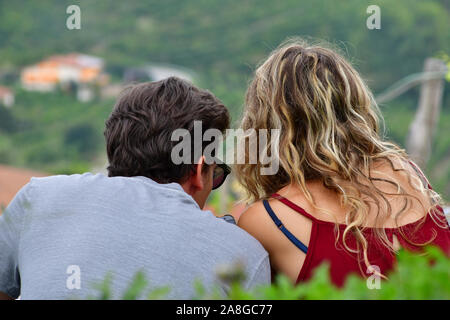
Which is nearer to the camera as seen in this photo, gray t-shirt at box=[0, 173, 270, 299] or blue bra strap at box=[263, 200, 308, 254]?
gray t-shirt at box=[0, 173, 270, 299]

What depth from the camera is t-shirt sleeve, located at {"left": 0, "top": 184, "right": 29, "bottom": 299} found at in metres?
1.33

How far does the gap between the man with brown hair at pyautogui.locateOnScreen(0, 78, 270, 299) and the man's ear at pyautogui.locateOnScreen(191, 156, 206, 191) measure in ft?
0.25

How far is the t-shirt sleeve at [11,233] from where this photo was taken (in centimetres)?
133

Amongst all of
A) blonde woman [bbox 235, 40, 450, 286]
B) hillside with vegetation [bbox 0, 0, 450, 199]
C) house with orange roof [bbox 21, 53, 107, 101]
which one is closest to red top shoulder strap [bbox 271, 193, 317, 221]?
blonde woman [bbox 235, 40, 450, 286]

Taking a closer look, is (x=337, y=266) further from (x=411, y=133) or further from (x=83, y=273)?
(x=411, y=133)

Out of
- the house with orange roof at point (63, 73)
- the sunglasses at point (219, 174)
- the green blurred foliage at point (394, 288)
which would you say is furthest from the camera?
the house with orange roof at point (63, 73)

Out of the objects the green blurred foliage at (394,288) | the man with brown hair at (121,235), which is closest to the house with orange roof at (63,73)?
the man with brown hair at (121,235)

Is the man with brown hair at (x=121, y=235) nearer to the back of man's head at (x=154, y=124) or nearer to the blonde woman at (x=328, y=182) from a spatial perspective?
the back of man's head at (x=154, y=124)

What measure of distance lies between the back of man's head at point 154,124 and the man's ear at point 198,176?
0.02 meters

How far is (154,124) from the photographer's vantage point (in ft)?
4.88

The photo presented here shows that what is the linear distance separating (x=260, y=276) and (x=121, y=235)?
0.32 m

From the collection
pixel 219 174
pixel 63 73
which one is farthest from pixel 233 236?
pixel 63 73

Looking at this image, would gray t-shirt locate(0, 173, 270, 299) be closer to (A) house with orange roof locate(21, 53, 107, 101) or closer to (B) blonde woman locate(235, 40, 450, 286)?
(B) blonde woman locate(235, 40, 450, 286)
